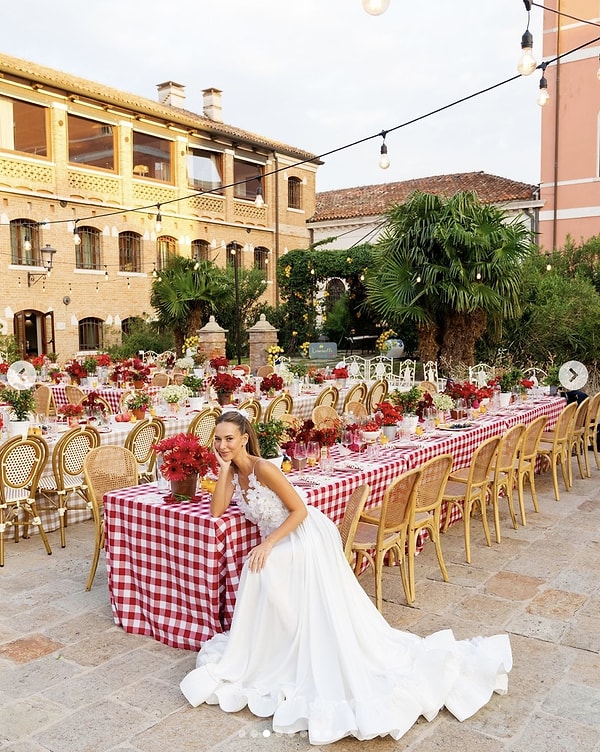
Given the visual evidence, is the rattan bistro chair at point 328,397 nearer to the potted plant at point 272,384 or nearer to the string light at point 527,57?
the potted plant at point 272,384

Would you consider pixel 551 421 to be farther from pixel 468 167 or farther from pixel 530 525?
pixel 468 167

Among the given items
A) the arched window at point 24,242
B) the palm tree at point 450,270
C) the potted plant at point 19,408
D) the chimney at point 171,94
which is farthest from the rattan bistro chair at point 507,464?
the chimney at point 171,94

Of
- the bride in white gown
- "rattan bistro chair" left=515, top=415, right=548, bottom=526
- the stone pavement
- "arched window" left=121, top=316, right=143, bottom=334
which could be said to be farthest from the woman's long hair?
"arched window" left=121, top=316, right=143, bottom=334

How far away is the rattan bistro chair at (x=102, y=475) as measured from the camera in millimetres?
4629

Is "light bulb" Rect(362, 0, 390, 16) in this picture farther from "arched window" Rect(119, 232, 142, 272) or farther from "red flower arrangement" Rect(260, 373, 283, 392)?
"arched window" Rect(119, 232, 142, 272)

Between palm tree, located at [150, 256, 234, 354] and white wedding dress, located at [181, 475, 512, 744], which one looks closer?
white wedding dress, located at [181, 475, 512, 744]

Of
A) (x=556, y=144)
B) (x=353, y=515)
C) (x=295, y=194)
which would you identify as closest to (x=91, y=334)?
(x=295, y=194)

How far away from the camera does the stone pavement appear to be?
9.78ft

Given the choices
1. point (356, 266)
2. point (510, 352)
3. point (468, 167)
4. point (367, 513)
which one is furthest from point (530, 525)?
point (468, 167)

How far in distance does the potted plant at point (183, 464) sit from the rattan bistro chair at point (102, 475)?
2.53 feet

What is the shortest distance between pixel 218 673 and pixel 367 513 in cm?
177

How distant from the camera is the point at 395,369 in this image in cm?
1664

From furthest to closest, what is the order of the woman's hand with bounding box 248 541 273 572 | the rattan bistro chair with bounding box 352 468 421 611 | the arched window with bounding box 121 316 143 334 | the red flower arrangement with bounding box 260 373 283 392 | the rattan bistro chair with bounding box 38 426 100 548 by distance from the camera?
the arched window with bounding box 121 316 143 334 < the red flower arrangement with bounding box 260 373 283 392 < the rattan bistro chair with bounding box 38 426 100 548 < the rattan bistro chair with bounding box 352 468 421 611 < the woman's hand with bounding box 248 541 273 572

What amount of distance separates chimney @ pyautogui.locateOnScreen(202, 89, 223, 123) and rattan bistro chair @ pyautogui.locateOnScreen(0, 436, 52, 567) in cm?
2475
